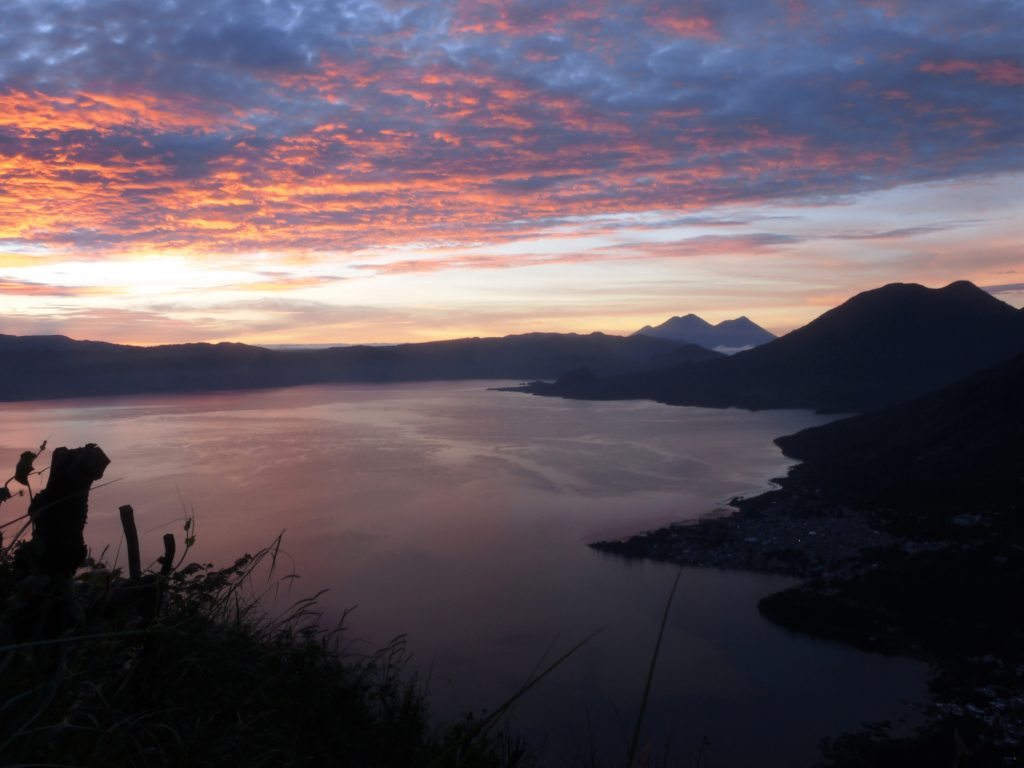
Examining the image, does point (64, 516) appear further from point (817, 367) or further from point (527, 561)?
point (817, 367)

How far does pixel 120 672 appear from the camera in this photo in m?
2.18

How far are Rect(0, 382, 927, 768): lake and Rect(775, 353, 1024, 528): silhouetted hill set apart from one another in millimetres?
3168

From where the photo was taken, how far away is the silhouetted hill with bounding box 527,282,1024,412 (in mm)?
60753

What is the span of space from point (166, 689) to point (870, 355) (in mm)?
70384

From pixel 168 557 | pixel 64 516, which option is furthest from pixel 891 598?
Answer: pixel 64 516

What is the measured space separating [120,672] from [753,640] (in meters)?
13.3

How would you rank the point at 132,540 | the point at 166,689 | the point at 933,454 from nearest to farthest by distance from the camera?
the point at 166,689 < the point at 132,540 < the point at 933,454

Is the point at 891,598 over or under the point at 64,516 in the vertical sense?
under

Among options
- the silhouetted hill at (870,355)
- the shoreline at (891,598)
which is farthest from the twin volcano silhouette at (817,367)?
the shoreline at (891,598)

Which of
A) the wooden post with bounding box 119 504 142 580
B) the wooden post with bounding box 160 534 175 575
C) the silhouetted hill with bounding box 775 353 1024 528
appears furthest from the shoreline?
the wooden post with bounding box 119 504 142 580

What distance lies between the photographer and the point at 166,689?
2.29 meters

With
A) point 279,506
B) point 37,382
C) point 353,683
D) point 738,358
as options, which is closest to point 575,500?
point 279,506

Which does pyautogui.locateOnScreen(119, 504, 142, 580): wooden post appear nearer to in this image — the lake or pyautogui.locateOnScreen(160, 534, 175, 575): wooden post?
pyautogui.locateOnScreen(160, 534, 175, 575): wooden post

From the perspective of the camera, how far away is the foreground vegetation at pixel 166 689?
1.69 metres
